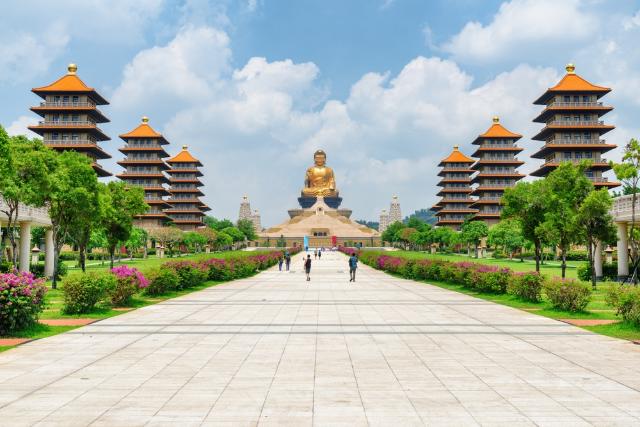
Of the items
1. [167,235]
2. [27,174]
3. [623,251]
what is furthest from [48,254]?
[167,235]

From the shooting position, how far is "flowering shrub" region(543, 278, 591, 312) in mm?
16719

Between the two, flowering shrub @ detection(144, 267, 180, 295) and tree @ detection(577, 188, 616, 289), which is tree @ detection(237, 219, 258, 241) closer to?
flowering shrub @ detection(144, 267, 180, 295)

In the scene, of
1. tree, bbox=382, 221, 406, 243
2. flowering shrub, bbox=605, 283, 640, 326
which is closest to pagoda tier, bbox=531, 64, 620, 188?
tree, bbox=382, 221, 406, 243

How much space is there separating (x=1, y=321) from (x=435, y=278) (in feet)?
80.0

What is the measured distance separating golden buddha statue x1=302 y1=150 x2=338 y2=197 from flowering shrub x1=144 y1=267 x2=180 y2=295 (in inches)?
4336

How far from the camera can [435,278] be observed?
107 ft

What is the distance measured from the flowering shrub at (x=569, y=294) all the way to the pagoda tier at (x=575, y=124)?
6333 centimetres

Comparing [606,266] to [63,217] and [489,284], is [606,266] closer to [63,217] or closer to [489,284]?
[489,284]

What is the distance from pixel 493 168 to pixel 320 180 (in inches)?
2052

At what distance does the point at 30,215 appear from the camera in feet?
97.7

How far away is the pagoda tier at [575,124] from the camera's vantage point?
248ft

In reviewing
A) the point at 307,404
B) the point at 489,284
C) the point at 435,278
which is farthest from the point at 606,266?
the point at 307,404

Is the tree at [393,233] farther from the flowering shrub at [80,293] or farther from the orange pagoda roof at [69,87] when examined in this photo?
the flowering shrub at [80,293]

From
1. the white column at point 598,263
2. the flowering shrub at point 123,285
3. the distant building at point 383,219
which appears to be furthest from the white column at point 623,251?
the distant building at point 383,219
